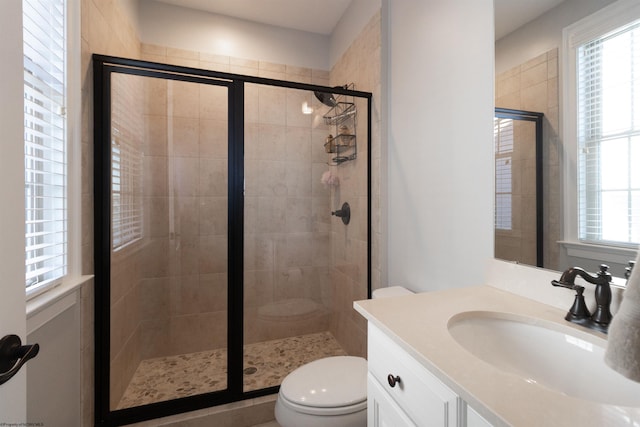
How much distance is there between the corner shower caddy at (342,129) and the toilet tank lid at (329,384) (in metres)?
1.33

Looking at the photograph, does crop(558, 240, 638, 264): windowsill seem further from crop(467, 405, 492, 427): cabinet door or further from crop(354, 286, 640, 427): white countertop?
crop(467, 405, 492, 427): cabinet door

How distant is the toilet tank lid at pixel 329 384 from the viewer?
3.83 feet

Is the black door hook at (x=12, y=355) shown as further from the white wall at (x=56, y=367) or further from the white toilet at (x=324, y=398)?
the white toilet at (x=324, y=398)

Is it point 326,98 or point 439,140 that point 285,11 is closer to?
point 326,98

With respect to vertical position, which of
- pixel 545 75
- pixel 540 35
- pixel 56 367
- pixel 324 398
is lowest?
pixel 324 398

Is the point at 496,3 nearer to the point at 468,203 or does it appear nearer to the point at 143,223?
the point at 468,203

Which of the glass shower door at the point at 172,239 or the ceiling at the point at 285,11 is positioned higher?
the ceiling at the point at 285,11

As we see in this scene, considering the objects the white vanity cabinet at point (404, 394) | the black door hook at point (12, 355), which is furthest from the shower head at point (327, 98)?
the black door hook at point (12, 355)

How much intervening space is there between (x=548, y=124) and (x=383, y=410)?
0.97m

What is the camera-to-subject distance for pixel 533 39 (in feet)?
3.03

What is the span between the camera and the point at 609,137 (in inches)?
29.4

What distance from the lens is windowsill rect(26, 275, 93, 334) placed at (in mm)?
932

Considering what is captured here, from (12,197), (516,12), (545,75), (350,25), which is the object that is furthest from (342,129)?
(12,197)

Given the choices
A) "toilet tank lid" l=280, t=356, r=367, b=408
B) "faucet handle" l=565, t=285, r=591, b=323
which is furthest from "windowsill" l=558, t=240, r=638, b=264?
"toilet tank lid" l=280, t=356, r=367, b=408
